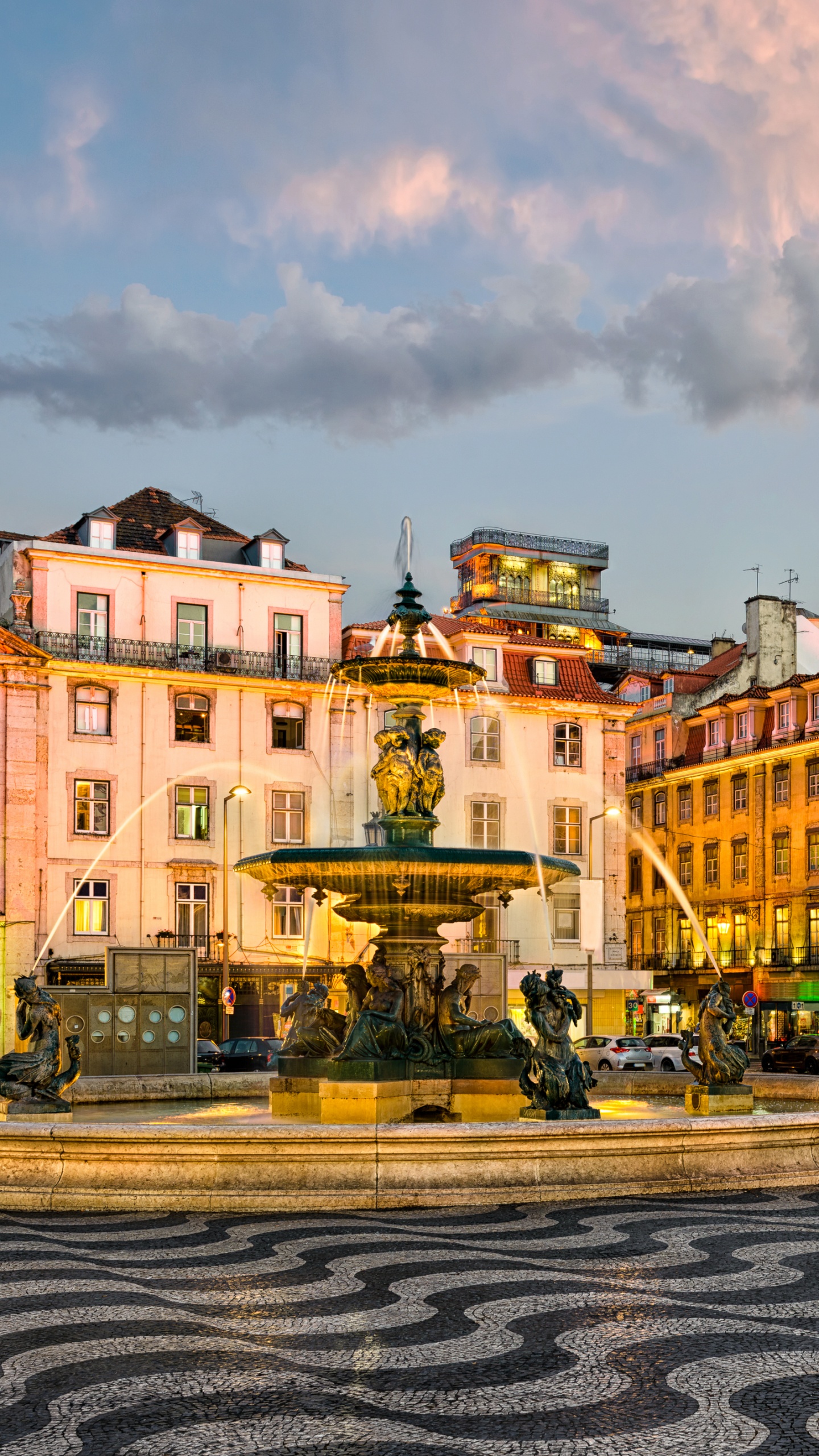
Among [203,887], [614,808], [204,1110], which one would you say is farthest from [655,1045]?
[204,1110]

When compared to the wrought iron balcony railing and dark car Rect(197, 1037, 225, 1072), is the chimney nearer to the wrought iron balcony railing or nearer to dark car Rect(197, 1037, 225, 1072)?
the wrought iron balcony railing

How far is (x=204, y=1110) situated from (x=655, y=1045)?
26153 millimetres

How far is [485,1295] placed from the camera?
888cm

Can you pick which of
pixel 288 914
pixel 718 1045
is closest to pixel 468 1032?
pixel 718 1045

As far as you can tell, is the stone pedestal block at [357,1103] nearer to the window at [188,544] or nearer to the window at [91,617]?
the window at [91,617]

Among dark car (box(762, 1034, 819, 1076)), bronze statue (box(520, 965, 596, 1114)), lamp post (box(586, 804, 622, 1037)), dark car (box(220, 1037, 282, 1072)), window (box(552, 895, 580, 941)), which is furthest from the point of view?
window (box(552, 895, 580, 941))

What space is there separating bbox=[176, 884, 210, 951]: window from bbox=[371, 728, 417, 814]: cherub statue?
3059 cm

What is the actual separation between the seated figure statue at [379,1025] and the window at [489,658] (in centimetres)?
3696

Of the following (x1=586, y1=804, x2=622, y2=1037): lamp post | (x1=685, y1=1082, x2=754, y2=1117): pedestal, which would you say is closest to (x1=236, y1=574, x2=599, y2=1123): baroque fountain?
(x1=685, y1=1082, x2=754, y2=1117): pedestal

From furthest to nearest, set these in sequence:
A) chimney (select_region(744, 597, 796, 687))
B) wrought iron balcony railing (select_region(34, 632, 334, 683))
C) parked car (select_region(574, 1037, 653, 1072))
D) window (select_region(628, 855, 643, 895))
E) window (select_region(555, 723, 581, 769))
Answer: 1. window (select_region(628, 855, 643, 895))
2. chimney (select_region(744, 597, 796, 687))
3. window (select_region(555, 723, 581, 769))
4. wrought iron balcony railing (select_region(34, 632, 334, 683))
5. parked car (select_region(574, 1037, 653, 1072))

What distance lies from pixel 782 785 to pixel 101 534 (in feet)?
91.0

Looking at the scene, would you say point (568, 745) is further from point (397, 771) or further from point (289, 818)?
point (397, 771)

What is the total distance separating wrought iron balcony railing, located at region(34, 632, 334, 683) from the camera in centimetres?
4694

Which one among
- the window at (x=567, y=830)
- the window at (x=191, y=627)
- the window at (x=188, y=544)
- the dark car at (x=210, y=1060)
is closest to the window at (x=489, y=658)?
the window at (x=567, y=830)
